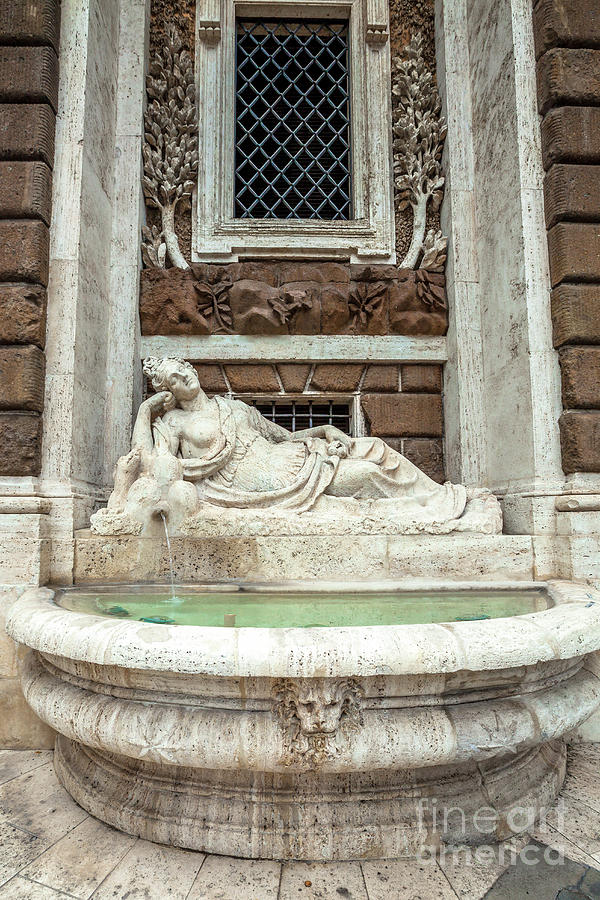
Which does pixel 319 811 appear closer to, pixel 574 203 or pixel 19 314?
pixel 19 314

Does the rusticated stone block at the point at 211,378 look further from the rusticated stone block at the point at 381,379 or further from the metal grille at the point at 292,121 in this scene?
the metal grille at the point at 292,121

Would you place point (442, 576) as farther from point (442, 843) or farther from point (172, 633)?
point (172, 633)

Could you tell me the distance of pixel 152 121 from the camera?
16.6 feet

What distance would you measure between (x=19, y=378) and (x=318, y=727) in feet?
9.61

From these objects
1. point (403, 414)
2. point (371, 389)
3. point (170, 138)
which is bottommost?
point (403, 414)

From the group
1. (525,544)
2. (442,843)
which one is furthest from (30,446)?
(525,544)

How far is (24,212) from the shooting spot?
368 centimetres

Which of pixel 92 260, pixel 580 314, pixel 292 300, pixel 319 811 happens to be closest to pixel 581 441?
pixel 580 314

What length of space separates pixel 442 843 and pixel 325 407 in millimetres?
3703

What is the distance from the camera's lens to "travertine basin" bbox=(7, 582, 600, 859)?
1.91 m

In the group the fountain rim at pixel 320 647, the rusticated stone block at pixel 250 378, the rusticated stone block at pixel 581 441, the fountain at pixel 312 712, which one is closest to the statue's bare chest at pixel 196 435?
the rusticated stone block at pixel 250 378

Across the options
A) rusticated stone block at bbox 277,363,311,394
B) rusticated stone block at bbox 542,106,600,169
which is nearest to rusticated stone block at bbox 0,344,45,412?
rusticated stone block at bbox 277,363,311,394

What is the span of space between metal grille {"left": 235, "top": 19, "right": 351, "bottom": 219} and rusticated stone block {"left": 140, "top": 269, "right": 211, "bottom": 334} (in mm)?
1105

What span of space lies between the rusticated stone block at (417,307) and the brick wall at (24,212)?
2930 millimetres
